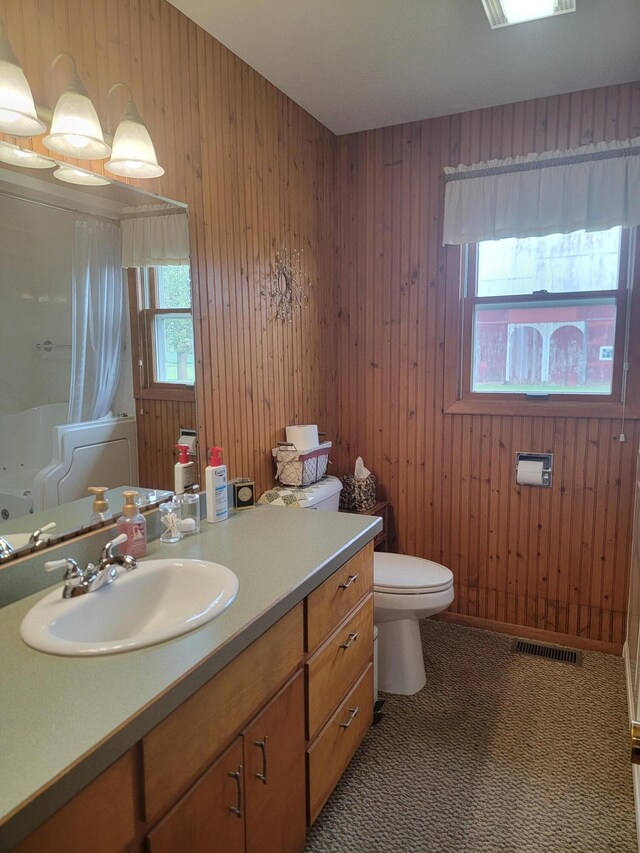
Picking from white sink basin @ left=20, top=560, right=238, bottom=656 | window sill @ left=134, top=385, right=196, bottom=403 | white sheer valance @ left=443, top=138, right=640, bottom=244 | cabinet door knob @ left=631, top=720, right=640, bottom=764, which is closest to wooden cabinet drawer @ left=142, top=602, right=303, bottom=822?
white sink basin @ left=20, top=560, right=238, bottom=656

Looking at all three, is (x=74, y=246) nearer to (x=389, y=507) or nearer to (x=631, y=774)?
(x=389, y=507)

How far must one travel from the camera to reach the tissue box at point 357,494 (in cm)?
294

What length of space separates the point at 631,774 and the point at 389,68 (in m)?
2.77

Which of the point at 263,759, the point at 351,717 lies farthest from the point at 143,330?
the point at 351,717

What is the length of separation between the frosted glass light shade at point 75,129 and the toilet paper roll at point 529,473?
2194 millimetres

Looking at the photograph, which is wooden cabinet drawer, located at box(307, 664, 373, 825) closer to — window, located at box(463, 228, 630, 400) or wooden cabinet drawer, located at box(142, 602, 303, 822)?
A: wooden cabinet drawer, located at box(142, 602, 303, 822)

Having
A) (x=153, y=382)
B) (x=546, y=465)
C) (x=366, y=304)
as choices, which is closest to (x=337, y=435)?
(x=366, y=304)

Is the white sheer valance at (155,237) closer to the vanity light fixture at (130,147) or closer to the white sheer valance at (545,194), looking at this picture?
the vanity light fixture at (130,147)

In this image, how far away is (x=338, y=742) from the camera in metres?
1.73

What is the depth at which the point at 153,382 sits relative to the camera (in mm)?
1845

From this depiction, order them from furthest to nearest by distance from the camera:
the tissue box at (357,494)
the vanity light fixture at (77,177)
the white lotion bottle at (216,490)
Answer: the tissue box at (357,494)
the white lotion bottle at (216,490)
the vanity light fixture at (77,177)

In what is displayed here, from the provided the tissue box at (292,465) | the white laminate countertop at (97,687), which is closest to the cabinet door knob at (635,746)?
the white laminate countertop at (97,687)

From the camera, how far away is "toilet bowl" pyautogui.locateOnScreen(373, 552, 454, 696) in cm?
228

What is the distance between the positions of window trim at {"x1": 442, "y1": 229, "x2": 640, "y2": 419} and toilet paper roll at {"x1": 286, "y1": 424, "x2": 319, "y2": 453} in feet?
2.44
